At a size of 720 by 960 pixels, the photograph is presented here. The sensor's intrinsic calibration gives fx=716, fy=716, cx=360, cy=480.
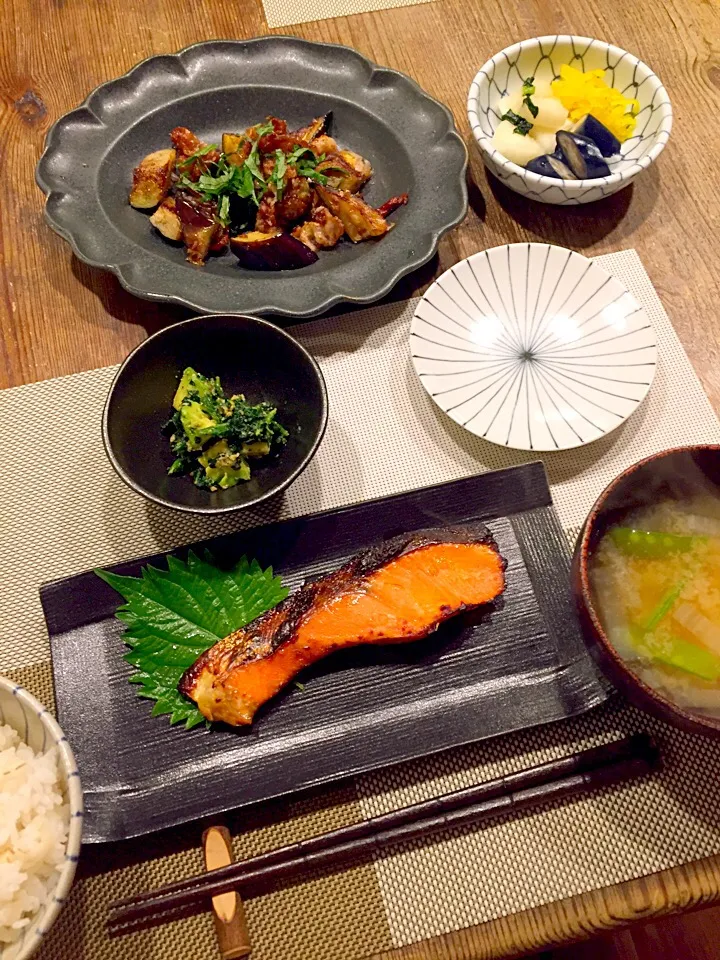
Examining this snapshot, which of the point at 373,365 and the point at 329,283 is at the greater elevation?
the point at 329,283

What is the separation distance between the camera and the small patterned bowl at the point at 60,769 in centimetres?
101

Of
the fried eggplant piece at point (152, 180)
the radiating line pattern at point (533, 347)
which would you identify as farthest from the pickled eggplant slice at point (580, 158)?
the fried eggplant piece at point (152, 180)

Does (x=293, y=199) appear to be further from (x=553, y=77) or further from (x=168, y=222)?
(x=553, y=77)

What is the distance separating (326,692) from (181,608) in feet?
1.11

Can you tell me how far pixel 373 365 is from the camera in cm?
180

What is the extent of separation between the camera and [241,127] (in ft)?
6.97

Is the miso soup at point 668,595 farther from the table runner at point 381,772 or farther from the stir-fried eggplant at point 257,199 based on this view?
the stir-fried eggplant at point 257,199

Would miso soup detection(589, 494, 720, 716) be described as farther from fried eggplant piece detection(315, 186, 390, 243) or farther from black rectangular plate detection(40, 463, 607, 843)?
fried eggplant piece detection(315, 186, 390, 243)

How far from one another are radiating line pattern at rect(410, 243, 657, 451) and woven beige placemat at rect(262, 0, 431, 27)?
3.86 feet

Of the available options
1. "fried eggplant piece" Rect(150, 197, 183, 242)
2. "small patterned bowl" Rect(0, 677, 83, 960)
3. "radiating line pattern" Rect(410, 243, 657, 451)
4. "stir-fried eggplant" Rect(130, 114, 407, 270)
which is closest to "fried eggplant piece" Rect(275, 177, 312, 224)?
"stir-fried eggplant" Rect(130, 114, 407, 270)

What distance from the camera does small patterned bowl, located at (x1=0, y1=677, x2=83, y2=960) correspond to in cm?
101

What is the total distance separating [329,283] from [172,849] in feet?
4.14

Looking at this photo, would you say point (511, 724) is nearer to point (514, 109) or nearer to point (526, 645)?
point (526, 645)

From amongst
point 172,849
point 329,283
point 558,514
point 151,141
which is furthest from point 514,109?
point 172,849
